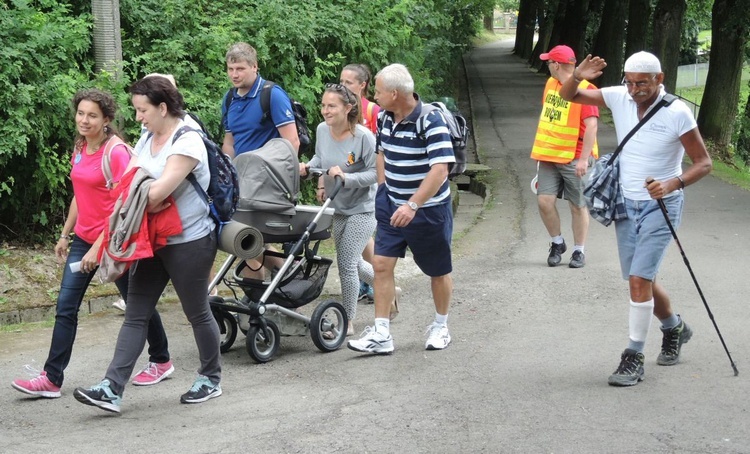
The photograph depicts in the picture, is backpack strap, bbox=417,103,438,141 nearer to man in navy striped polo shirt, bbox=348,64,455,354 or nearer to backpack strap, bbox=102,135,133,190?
man in navy striped polo shirt, bbox=348,64,455,354

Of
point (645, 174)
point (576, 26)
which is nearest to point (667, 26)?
point (576, 26)

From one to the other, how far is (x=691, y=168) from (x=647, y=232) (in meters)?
0.44

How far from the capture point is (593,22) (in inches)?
1576

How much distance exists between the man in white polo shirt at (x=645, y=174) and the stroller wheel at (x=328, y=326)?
6.25 ft

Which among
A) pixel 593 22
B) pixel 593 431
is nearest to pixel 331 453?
pixel 593 431

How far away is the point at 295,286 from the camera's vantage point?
6.80 meters

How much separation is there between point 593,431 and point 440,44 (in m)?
15.7

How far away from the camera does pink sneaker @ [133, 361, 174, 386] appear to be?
6.25 metres

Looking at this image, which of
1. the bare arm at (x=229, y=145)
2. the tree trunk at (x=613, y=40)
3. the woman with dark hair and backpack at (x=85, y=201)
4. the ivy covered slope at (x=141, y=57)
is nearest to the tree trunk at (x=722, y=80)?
the tree trunk at (x=613, y=40)

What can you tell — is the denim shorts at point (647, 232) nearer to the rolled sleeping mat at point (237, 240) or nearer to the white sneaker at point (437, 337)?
the white sneaker at point (437, 337)

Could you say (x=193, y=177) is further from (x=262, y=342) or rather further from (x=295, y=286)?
(x=262, y=342)

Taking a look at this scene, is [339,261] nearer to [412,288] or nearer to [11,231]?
[412,288]

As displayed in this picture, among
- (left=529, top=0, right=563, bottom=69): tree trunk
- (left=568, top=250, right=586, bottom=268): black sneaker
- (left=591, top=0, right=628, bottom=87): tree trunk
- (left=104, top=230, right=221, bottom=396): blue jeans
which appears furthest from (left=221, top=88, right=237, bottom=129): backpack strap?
(left=529, top=0, right=563, bottom=69): tree trunk

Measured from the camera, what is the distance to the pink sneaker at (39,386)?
5.85 meters
